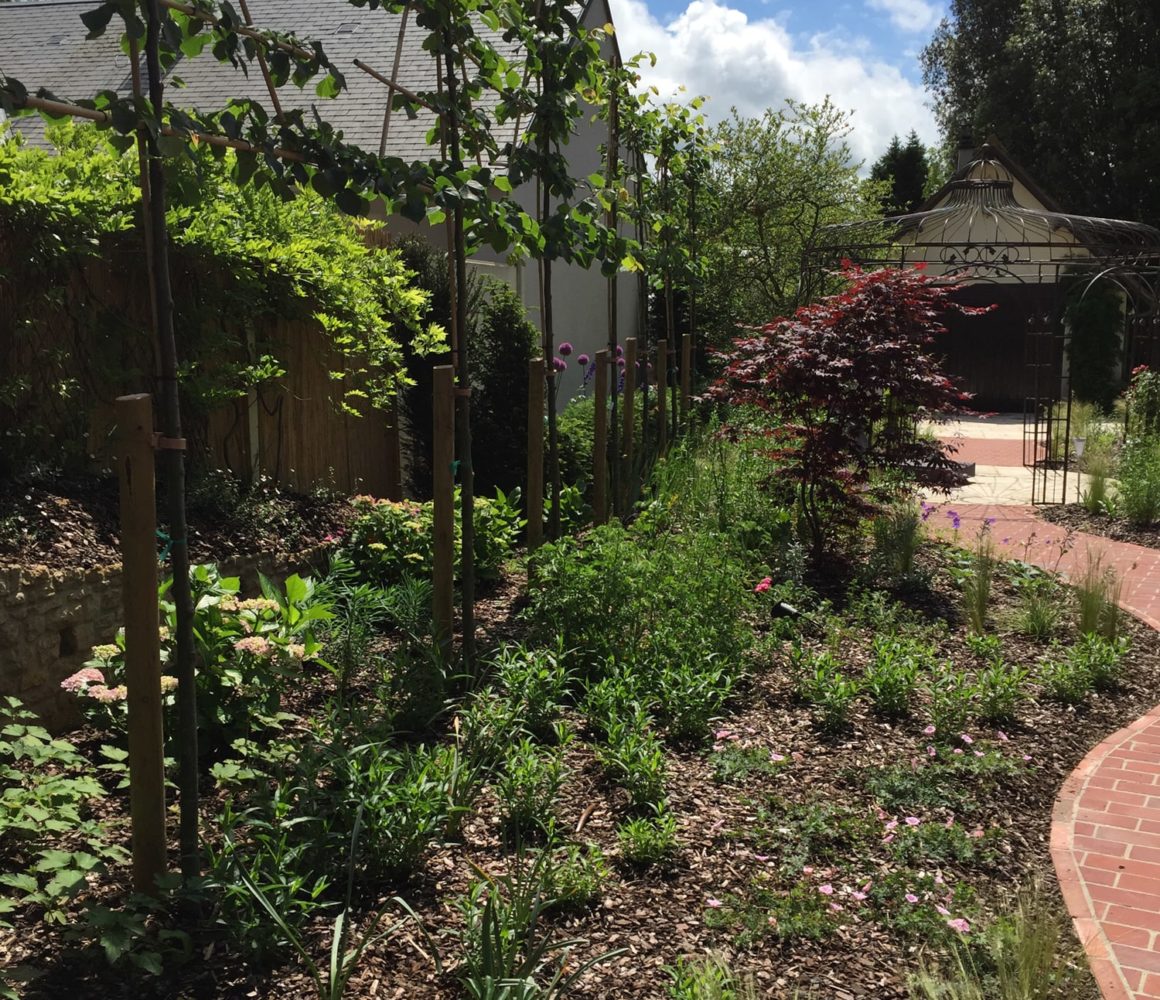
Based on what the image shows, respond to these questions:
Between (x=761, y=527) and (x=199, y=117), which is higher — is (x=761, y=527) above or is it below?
below

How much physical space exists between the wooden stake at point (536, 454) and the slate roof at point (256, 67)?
24.3 ft

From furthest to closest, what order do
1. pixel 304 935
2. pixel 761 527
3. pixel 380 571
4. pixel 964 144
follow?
pixel 964 144 < pixel 761 527 < pixel 380 571 < pixel 304 935

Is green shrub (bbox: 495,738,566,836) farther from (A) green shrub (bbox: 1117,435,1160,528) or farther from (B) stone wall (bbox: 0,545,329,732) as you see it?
(A) green shrub (bbox: 1117,435,1160,528)

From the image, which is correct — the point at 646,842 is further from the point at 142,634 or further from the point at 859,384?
the point at 859,384

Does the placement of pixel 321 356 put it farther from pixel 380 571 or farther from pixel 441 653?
pixel 441 653

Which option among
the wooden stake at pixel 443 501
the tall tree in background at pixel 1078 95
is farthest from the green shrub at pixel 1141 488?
the tall tree in background at pixel 1078 95

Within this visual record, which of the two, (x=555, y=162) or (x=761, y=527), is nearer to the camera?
(x=555, y=162)

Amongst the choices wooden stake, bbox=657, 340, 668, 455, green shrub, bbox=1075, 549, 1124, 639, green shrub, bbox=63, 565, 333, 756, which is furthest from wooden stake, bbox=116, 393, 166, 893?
wooden stake, bbox=657, 340, 668, 455

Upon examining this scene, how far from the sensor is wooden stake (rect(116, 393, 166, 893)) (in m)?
2.77

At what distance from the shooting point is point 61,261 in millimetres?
5219

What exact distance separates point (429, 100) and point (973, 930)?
12.3 ft

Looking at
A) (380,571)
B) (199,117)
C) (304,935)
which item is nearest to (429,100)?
(199,117)

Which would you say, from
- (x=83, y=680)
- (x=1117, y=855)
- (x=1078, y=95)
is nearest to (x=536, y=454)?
(x=83, y=680)

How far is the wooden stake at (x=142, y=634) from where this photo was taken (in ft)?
9.08
